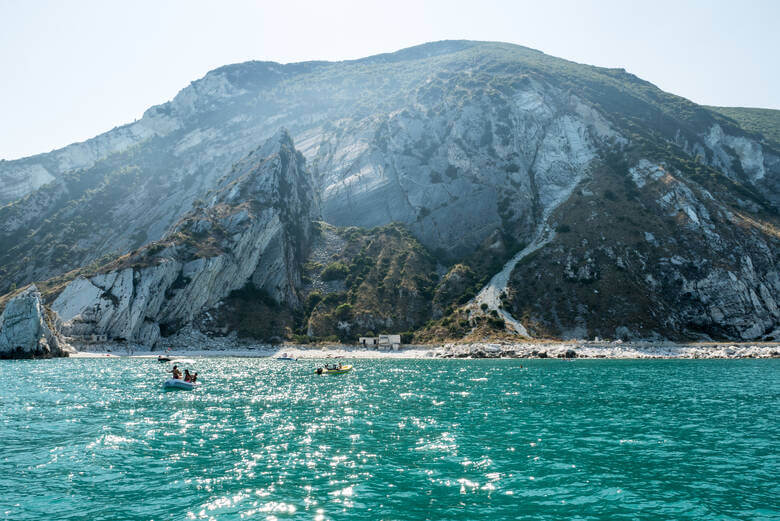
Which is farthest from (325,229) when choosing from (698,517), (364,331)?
(698,517)

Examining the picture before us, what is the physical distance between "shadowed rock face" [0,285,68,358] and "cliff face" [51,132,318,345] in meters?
9.26

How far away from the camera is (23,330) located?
75.1 meters

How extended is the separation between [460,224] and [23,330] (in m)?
106

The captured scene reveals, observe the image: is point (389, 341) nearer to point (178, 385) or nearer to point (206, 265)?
point (206, 265)

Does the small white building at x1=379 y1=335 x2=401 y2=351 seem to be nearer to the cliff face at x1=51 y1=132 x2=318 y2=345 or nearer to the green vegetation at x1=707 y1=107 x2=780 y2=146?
the cliff face at x1=51 y1=132 x2=318 y2=345

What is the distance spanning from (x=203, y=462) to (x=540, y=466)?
50.5 feet

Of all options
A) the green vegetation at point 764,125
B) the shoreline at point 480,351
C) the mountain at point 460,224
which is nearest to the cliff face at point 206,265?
the mountain at point 460,224

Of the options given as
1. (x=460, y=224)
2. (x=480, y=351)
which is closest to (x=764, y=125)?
(x=460, y=224)

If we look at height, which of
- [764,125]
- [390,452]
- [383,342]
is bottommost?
[383,342]

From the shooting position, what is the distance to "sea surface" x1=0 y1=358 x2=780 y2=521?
15391 mm

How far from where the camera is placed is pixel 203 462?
20.6 meters

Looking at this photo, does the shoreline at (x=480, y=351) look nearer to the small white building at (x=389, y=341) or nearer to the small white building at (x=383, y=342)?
the small white building at (x=383, y=342)

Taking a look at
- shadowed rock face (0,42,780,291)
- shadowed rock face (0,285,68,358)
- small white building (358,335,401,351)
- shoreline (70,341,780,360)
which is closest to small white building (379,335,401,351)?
small white building (358,335,401,351)

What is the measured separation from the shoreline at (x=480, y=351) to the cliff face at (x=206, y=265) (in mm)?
5796
